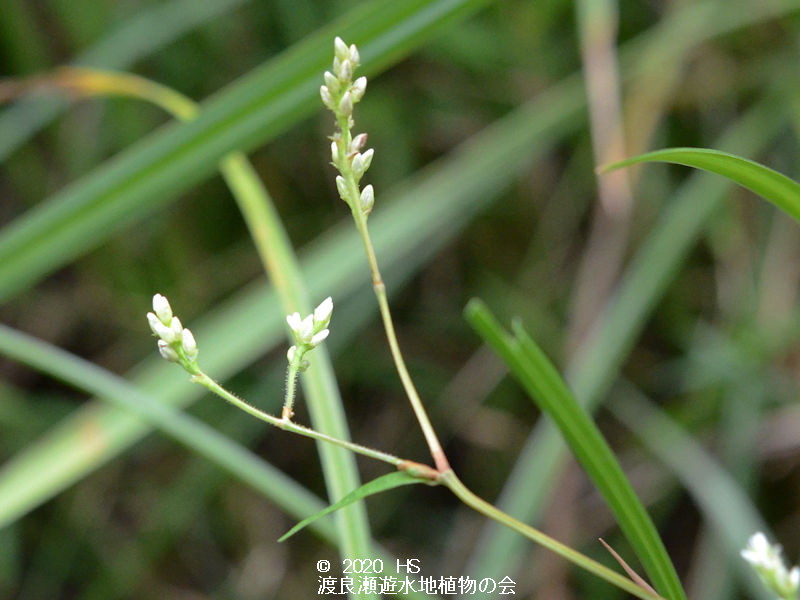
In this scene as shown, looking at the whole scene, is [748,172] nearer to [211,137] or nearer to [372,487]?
[372,487]

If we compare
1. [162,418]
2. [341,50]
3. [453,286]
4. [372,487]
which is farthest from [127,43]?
[372,487]

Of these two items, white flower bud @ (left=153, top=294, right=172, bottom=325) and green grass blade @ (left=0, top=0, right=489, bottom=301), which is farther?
green grass blade @ (left=0, top=0, right=489, bottom=301)

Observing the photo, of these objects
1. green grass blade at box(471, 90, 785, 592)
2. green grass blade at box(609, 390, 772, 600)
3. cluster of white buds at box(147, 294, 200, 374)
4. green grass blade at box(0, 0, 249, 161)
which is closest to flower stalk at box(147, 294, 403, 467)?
cluster of white buds at box(147, 294, 200, 374)

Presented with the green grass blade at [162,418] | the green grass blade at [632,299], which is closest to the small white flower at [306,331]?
the green grass blade at [162,418]

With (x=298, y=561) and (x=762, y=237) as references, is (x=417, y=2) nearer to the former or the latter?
(x=762, y=237)

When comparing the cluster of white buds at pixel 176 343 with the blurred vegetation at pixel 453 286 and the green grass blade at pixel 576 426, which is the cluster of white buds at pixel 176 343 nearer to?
the green grass blade at pixel 576 426

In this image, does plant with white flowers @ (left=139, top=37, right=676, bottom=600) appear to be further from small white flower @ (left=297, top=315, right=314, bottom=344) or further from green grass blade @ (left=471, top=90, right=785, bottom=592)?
green grass blade @ (left=471, top=90, right=785, bottom=592)
